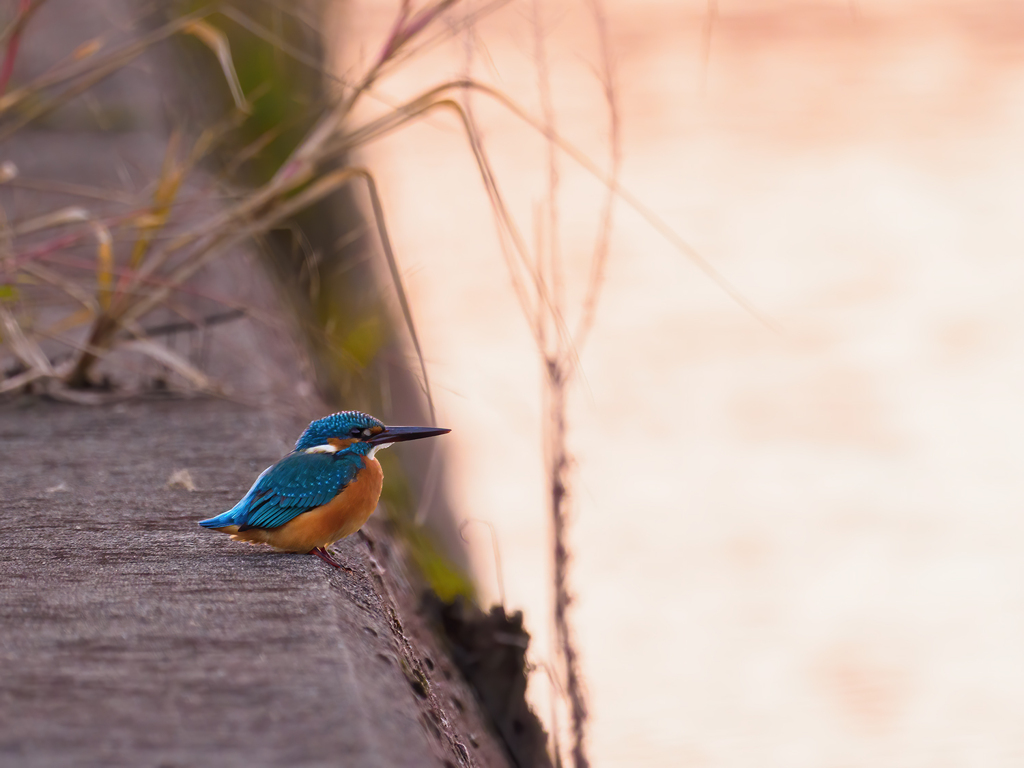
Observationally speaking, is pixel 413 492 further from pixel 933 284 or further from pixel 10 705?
pixel 10 705

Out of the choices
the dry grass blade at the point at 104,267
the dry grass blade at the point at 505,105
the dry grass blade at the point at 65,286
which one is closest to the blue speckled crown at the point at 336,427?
the dry grass blade at the point at 505,105

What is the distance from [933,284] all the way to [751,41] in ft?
10.4

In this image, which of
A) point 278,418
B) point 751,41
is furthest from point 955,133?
point 278,418

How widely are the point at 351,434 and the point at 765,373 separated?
3793mm

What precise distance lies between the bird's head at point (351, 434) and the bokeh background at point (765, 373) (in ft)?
0.38

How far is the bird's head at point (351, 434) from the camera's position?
204cm

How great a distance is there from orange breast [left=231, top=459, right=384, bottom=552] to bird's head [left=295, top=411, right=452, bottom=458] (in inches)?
2.9

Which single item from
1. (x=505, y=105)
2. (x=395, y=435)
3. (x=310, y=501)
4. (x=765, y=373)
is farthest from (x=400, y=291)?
(x=765, y=373)

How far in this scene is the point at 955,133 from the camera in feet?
24.2

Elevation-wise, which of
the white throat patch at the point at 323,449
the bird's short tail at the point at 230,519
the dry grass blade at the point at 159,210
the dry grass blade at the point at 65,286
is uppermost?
the dry grass blade at the point at 159,210

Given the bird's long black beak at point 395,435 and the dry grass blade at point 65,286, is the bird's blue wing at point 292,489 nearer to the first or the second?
the bird's long black beak at point 395,435

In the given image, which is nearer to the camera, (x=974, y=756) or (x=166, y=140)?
(x=974, y=756)

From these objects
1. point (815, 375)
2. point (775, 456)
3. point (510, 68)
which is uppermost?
point (510, 68)

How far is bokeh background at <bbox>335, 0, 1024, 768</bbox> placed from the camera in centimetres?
367
